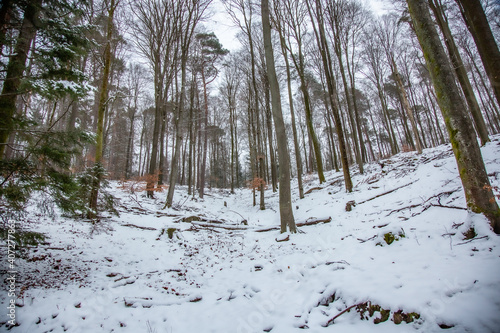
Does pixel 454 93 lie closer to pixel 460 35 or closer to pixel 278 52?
pixel 278 52

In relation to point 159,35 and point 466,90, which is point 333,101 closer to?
point 466,90

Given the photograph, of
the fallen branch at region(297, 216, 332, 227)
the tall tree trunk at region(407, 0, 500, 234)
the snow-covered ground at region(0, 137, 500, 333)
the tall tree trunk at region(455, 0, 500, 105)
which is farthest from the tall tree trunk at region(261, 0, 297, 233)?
the tall tree trunk at region(455, 0, 500, 105)

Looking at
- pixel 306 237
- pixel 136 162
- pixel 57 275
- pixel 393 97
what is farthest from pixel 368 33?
pixel 136 162

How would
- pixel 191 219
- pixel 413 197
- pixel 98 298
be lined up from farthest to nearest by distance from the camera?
pixel 191 219 < pixel 413 197 < pixel 98 298

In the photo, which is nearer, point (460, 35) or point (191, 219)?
point (191, 219)

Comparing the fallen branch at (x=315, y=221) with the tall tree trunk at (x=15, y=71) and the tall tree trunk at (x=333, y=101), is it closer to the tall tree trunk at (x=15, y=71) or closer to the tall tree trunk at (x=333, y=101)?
the tall tree trunk at (x=333, y=101)

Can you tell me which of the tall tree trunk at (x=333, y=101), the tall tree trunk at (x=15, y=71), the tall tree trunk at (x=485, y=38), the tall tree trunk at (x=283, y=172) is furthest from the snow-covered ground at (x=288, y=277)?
the tall tree trunk at (x=333, y=101)

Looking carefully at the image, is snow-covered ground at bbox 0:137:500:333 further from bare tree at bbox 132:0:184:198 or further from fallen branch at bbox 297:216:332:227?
bare tree at bbox 132:0:184:198

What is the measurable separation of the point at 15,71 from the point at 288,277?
18.7ft

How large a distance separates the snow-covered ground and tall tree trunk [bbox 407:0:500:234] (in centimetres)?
25

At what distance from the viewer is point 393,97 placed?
2008cm

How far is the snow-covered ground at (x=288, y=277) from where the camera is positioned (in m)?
1.95

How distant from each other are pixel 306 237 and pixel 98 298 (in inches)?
178

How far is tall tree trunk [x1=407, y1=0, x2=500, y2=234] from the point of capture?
271 cm
